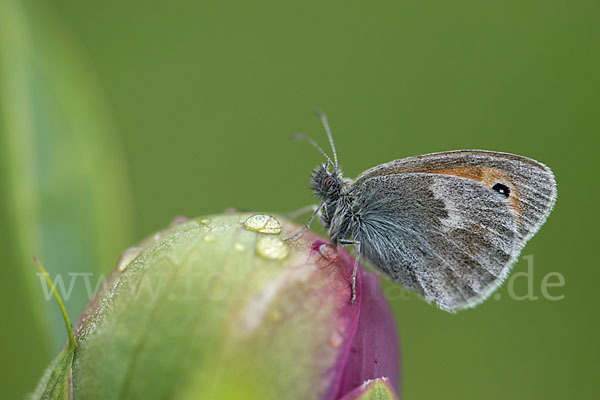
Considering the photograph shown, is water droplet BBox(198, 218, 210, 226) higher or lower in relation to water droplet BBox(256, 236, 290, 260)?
higher

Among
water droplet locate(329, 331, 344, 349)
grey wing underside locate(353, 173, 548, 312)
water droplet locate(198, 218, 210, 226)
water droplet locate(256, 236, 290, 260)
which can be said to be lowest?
grey wing underside locate(353, 173, 548, 312)

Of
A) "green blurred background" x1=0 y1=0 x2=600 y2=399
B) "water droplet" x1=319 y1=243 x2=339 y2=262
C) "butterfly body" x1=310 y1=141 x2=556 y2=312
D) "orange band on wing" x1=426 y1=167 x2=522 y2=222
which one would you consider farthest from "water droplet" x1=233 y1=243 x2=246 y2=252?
"green blurred background" x1=0 y1=0 x2=600 y2=399

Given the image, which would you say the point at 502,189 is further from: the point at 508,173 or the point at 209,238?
the point at 209,238

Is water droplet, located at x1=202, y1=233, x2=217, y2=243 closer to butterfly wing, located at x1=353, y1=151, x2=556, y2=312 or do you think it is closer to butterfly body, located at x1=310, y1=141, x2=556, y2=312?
butterfly body, located at x1=310, y1=141, x2=556, y2=312

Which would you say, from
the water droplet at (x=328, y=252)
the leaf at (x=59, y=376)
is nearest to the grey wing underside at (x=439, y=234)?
the water droplet at (x=328, y=252)

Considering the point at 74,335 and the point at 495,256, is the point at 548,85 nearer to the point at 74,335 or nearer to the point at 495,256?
the point at 495,256

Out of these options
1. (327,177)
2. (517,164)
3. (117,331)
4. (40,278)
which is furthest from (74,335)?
(517,164)
